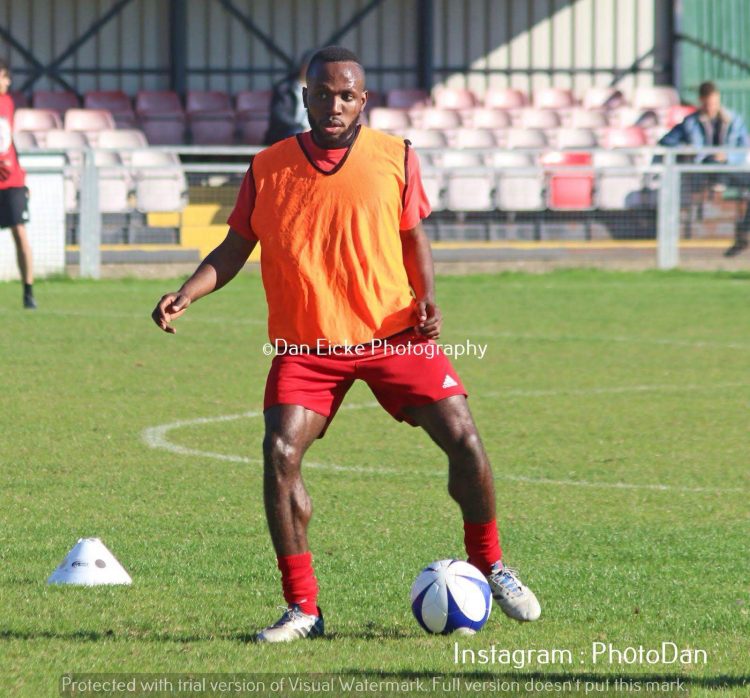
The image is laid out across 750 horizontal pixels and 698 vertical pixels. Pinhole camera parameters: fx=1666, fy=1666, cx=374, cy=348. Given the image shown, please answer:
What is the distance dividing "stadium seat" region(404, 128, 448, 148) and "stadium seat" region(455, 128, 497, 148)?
17.4 inches

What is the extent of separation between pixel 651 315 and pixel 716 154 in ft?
20.5

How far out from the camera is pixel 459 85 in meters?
33.3

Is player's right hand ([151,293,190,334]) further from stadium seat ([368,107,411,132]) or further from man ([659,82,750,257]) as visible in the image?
stadium seat ([368,107,411,132])

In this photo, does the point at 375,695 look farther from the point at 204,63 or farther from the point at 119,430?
the point at 204,63

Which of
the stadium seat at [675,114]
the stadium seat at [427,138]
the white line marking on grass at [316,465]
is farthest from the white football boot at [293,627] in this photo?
the stadium seat at [675,114]

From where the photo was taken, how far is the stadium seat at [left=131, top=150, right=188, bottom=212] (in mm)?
21172

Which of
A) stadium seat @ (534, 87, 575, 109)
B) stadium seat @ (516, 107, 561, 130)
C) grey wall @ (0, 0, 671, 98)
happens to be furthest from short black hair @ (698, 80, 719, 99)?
grey wall @ (0, 0, 671, 98)

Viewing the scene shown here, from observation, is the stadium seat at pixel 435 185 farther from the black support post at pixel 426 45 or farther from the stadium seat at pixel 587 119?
the black support post at pixel 426 45

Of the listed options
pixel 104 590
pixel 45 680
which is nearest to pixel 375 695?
pixel 45 680

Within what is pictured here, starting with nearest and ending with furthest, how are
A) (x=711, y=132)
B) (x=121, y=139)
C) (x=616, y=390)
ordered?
(x=616, y=390)
(x=711, y=132)
(x=121, y=139)

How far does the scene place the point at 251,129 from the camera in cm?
3044

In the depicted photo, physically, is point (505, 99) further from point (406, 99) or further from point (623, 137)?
point (623, 137)

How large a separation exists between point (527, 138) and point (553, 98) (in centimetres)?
383

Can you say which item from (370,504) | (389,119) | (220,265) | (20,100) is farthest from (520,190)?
(220,265)
